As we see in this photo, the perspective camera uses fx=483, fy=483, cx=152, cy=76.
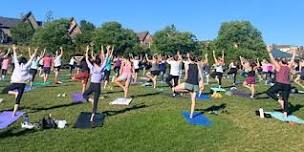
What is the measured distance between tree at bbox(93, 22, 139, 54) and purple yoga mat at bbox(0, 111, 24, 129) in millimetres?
81853

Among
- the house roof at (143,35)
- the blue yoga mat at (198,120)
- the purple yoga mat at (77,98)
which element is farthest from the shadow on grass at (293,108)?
the house roof at (143,35)

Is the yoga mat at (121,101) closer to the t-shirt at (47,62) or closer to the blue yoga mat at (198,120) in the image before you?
the blue yoga mat at (198,120)

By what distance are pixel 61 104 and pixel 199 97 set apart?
Answer: 744cm

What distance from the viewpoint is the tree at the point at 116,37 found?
100938mm

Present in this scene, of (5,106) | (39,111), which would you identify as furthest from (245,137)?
(5,106)

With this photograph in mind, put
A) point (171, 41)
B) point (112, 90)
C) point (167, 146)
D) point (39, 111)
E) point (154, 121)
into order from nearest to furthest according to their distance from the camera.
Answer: point (167, 146) < point (154, 121) < point (39, 111) < point (112, 90) < point (171, 41)

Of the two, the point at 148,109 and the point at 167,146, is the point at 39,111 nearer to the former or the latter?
the point at 148,109

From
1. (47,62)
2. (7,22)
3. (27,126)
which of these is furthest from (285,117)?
(7,22)

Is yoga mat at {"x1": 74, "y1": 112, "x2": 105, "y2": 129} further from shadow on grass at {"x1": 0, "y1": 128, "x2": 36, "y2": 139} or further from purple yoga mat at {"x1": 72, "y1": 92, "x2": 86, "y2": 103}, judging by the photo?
purple yoga mat at {"x1": 72, "y1": 92, "x2": 86, "y2": 103}

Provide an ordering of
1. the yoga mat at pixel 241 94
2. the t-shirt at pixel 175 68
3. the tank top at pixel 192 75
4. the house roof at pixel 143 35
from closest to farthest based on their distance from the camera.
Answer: the tank top at pixel 192 75, the t-shirt at pixel 175 68, the yoga mat at pixel 241 94, the house roof at pixel 143 35

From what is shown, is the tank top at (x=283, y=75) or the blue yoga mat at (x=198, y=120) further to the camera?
the tank top at (x=283, y=75)

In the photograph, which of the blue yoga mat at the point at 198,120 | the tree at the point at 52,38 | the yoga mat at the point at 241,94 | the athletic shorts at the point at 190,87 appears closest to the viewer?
the blue yoga mat at the point at 198,120

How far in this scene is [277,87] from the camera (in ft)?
62.8

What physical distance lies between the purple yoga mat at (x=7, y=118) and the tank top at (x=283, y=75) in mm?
10003
